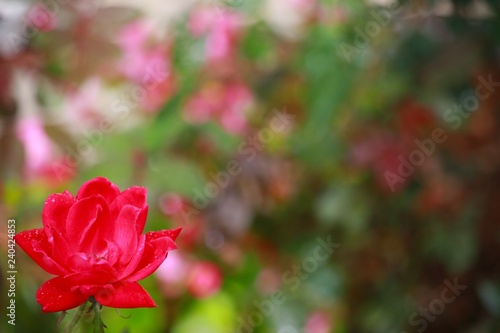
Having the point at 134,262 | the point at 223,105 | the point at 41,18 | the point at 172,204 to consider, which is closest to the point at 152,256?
the point at 134,262

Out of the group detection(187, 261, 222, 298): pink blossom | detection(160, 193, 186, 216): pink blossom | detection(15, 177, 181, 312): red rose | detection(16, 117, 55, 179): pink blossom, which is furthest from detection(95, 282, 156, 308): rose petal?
detection(187, 261, 222, 298): pink blossom

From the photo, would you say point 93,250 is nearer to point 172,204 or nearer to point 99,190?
point 99,190

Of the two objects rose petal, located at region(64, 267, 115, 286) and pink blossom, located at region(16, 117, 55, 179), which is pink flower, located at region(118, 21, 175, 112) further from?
rose petal, located at region(64, 267, 115, 286)

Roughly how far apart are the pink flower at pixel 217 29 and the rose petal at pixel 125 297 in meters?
0.89

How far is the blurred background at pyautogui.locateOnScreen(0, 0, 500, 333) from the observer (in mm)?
957

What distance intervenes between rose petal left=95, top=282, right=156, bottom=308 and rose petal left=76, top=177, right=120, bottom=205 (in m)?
0.04

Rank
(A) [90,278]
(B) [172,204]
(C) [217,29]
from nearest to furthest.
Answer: (A) [90,278] < (B) [172,204] < (C) [217,29]

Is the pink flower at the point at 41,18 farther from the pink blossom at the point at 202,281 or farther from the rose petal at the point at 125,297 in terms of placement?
the rose petal at the point at 125,297

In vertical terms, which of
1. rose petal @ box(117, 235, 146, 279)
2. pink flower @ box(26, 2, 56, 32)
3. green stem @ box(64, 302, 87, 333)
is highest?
pink flower @ box(26, 2, 56, 32)

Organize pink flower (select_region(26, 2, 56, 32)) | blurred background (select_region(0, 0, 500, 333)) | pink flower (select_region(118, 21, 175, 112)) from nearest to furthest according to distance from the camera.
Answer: pink flower (select_region(26, 2, 56, 32))
blurred background (select_region(0, 0, 500, 333))
pink flower (select_region(118, 21, 175, 112))

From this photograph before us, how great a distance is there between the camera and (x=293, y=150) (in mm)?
1258

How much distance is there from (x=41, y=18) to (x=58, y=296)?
0.61 m

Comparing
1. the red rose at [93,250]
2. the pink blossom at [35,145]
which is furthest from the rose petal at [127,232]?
the pink blossom at [35,145]

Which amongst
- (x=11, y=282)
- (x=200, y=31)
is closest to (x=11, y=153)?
(x=11, y=282)
